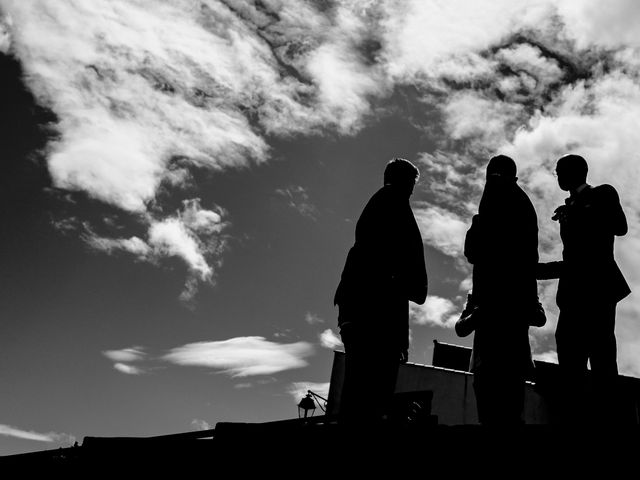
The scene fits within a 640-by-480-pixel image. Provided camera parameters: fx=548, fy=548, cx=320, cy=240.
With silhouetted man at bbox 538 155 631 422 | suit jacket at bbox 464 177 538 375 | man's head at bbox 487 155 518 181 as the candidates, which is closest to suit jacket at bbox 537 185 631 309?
silhouetted man at bbox 538 155 631 422

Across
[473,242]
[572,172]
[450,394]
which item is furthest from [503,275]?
[450,394]

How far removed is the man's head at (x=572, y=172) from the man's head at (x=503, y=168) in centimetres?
64

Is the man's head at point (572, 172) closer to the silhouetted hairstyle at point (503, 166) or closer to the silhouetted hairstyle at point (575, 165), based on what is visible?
the silhouetted hairstyle at point (575, 165)

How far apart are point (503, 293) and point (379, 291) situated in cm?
94

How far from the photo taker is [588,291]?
4340 mm

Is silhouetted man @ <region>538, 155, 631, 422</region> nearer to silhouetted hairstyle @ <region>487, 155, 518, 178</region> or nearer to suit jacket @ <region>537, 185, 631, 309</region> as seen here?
suit jacket @ <region>537, 185, 631, 309</region>

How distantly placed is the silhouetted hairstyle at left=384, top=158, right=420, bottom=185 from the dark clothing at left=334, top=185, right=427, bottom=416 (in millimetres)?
68

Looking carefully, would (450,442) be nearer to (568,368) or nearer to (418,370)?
(568,368)

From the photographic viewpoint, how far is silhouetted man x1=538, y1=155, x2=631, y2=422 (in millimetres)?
4184

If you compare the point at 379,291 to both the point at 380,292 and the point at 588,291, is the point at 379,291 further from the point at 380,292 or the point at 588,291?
the point at 588,291

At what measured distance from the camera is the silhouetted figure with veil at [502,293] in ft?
12.8

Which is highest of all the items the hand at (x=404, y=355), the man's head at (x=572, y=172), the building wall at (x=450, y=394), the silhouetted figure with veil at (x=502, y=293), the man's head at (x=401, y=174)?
the building wall at (x=450, y=394)

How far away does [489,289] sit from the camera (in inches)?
164

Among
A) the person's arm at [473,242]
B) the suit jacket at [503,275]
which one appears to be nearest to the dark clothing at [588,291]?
the suit jacket at [503,275]
